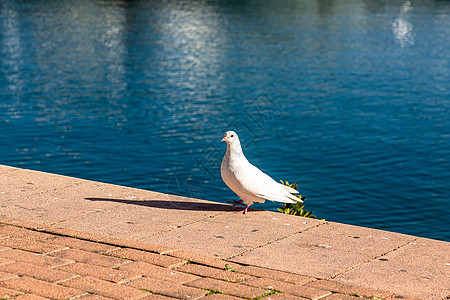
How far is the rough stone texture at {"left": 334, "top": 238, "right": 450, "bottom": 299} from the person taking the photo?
5.58 meters

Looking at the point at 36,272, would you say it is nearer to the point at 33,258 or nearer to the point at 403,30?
the point at 33,258

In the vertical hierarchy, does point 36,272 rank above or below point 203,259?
above

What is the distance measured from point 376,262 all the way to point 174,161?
1056cm

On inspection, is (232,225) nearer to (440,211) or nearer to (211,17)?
(440,211)

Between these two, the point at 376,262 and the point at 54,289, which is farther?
the point at 376,262

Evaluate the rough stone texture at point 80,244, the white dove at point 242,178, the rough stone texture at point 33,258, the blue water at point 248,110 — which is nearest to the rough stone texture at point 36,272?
the rough stone texture at point 33,258

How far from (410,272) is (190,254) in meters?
2.08

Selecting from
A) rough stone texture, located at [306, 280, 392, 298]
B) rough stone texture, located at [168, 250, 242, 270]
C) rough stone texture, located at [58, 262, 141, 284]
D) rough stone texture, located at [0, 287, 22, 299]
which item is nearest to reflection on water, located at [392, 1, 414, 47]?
rough stone texture, located at [168, 250, 242, 270]

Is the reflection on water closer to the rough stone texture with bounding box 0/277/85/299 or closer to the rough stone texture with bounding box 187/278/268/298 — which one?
the rough stone texture with bounding box 187/278/268/298

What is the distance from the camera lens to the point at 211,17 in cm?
5309

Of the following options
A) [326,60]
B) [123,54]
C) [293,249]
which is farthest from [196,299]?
[123,54]

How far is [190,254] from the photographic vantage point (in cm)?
622

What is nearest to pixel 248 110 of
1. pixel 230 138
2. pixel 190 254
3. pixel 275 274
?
pixel 230 138

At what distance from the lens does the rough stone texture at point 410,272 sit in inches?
220
